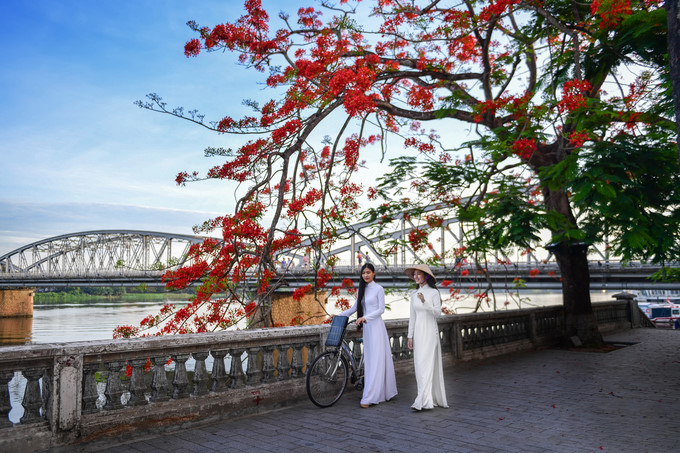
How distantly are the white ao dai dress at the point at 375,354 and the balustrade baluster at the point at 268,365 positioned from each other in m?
1.06

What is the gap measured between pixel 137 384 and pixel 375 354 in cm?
279

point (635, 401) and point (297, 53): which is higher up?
point (297, 53)

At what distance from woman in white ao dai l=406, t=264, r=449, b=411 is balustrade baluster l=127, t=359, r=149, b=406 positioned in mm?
3001

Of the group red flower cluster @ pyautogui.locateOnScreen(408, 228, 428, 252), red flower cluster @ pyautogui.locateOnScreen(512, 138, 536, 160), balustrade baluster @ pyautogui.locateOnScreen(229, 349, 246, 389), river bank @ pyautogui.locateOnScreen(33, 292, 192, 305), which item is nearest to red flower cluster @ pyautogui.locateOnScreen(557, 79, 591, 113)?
red flower cluster @ pyautogui.locateOnScreen(512, 138, 536, 160)

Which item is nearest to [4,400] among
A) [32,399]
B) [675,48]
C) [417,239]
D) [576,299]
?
[32,399]

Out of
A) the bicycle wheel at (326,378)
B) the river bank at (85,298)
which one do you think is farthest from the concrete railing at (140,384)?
the river bank at (85,298)

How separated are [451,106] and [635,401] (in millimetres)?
6520

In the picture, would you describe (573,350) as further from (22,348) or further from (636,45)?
(22,348)

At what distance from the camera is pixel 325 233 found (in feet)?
29.0

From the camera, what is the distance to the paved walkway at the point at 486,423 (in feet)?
15.4

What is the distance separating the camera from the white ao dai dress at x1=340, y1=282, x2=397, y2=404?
6367 millimetres

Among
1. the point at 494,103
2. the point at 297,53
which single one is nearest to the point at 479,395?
the point at 494,103

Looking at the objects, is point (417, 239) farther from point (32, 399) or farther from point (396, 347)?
point (32, 399)

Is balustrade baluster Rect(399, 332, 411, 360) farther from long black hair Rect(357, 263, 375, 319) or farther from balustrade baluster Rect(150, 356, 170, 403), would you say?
balustrade baluster Rect(150, 356, 170, 403)
